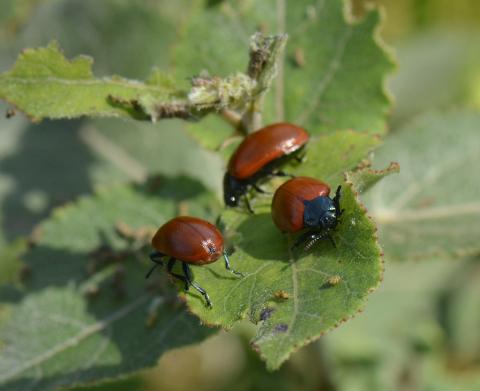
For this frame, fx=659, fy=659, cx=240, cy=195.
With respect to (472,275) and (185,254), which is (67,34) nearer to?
(185,254)

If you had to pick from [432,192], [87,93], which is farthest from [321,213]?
[432,192]

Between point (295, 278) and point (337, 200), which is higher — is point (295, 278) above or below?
below

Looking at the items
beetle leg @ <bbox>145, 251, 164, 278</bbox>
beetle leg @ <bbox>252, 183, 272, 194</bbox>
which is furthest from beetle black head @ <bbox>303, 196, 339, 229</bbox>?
beetle leg @ <bbox>145, 251, 164, 278</bbox>

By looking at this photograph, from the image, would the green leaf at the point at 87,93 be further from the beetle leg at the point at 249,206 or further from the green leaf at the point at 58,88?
the beetle leg at the point at 249,206

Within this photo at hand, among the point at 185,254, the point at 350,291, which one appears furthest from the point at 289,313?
the point at 185,254

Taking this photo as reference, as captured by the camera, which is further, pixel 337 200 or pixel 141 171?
pixel 141 171

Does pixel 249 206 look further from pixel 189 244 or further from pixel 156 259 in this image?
pixel 156 259
